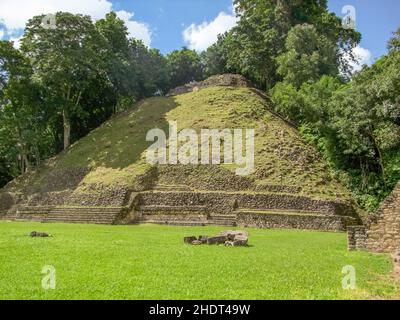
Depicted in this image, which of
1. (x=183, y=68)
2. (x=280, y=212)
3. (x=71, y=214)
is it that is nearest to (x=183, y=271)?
(x=280, y=212)

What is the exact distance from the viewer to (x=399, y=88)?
80.3ft

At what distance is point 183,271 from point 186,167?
2058 centimetres

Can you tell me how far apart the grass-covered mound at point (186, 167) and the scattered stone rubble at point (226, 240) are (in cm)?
1136

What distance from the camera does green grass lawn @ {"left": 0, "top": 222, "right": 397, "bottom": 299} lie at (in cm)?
808

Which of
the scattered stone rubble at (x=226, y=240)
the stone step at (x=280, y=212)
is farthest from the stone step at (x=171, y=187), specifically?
the scattered stone rubble at (x=226, y=240)

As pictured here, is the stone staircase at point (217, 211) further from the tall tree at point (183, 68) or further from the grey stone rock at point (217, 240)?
the tall tree at point (183, 68)

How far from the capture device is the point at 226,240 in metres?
15.5

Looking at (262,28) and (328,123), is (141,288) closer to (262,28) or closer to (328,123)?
(328,123)

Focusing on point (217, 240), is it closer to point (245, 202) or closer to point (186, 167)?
point (245, 202)

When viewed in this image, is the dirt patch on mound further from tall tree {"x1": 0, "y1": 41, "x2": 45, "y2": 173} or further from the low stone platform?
the low stone platform

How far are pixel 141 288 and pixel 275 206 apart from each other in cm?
1823

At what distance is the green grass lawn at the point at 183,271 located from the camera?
26.5ft

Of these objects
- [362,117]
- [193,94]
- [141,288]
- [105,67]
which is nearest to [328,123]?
[362,117]
